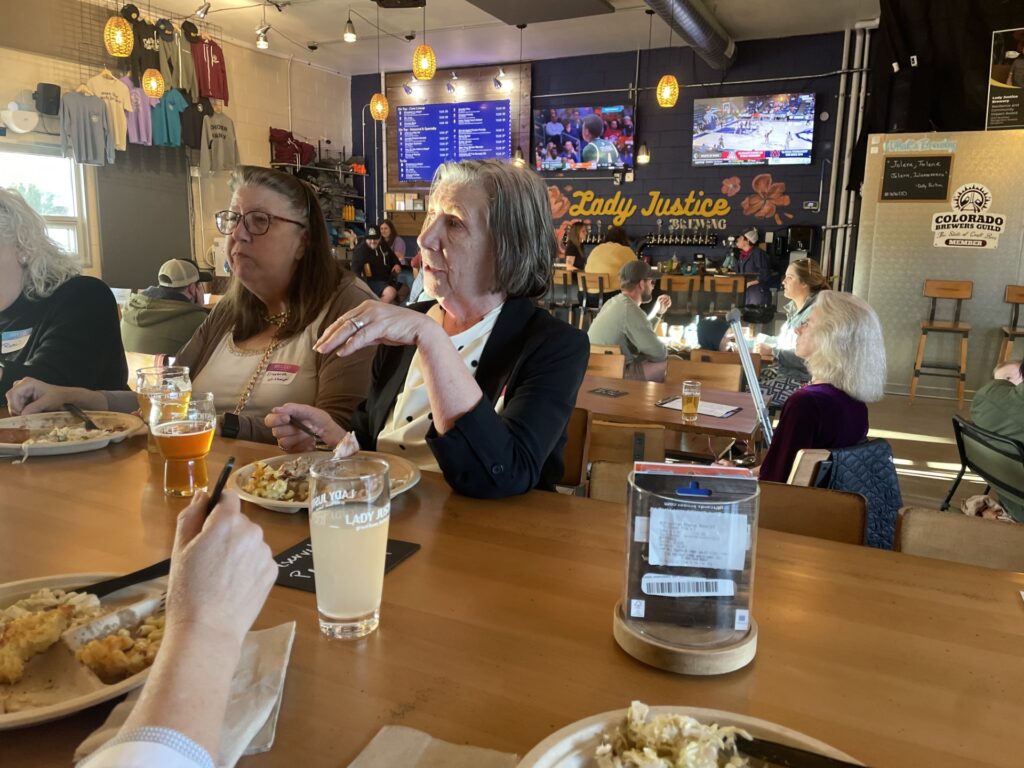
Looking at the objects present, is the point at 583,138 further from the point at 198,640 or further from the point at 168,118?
the point at 198,640

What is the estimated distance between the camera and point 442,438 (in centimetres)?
138

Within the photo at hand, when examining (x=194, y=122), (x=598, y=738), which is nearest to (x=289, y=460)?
(x=598, y=738)

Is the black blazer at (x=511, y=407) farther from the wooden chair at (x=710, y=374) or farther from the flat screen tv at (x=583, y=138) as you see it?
the flat screen tv at (x=583, y=138)

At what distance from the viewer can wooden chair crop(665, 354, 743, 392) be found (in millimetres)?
3885

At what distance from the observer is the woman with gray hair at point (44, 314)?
2.46 meters

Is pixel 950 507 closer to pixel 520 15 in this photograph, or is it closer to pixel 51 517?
pixel 51 517

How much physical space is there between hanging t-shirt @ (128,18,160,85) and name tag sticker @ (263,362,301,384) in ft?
23.1

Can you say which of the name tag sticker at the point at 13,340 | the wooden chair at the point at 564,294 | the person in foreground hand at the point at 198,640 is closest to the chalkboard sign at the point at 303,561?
the person in foreground hand at the point at 198,640

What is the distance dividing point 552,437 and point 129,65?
8.44 meters

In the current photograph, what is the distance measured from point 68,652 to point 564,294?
29.3 feet

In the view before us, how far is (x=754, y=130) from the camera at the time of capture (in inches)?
358

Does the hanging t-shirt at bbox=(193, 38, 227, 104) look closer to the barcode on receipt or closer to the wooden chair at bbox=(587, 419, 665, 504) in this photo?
the wooden chair at bbox=(587, 419, 665, 504)

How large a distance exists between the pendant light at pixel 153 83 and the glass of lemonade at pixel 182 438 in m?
7.09

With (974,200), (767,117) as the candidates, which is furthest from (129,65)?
(974,200)
